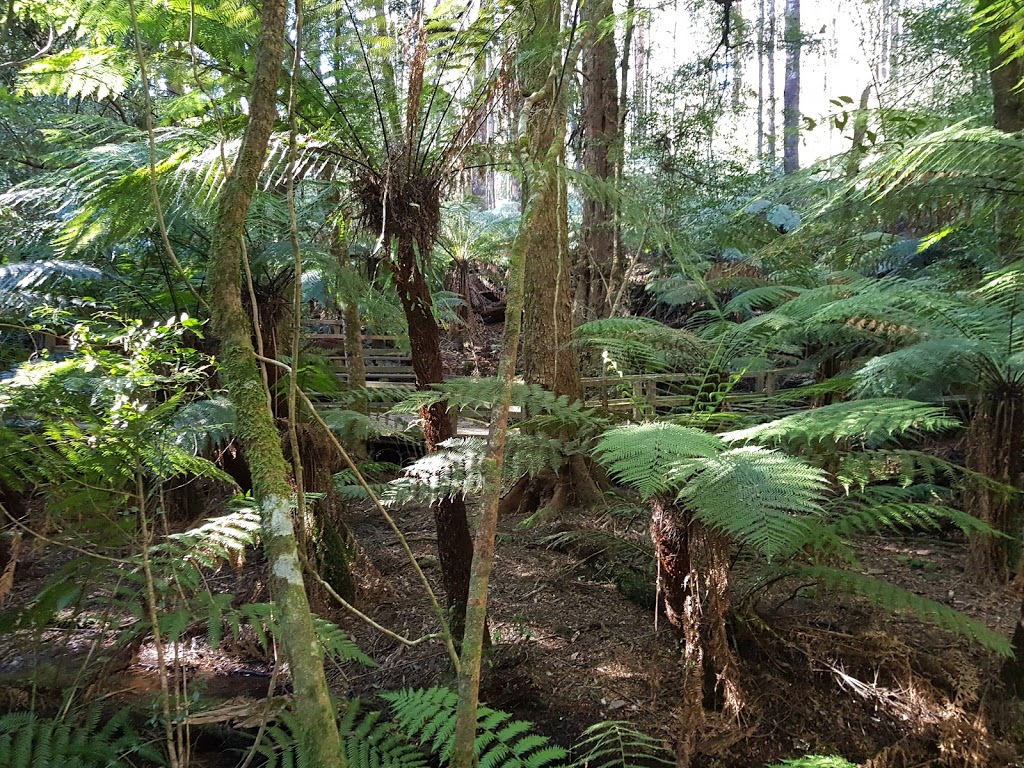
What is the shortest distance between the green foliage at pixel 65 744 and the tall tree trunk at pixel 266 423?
0.93m

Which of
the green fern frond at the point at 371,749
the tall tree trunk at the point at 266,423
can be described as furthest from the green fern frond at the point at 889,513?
the tall tree trunk at the point at 266,423

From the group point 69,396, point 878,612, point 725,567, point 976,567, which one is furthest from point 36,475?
point 976,567

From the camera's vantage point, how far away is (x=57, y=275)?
3830 millimetres

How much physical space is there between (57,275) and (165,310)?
0.66 metres

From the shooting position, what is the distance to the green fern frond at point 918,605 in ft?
6.44

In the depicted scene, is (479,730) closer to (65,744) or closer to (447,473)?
(447,473)

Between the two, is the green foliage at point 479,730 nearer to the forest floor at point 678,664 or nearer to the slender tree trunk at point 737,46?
the forest floor at point 678,664

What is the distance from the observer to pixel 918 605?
2.03m

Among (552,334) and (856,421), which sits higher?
(552,334)

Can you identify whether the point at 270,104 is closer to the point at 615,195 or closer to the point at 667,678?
the point at 615,195

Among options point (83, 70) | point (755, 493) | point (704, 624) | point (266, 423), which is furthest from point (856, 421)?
point (83, 70)

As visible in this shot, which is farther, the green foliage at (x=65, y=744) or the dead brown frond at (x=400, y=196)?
the dead brown frond at (x=400, y=196)

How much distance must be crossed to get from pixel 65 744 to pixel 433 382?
5.27 ft

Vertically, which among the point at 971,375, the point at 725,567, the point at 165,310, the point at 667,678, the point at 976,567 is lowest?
the point at 667,678
